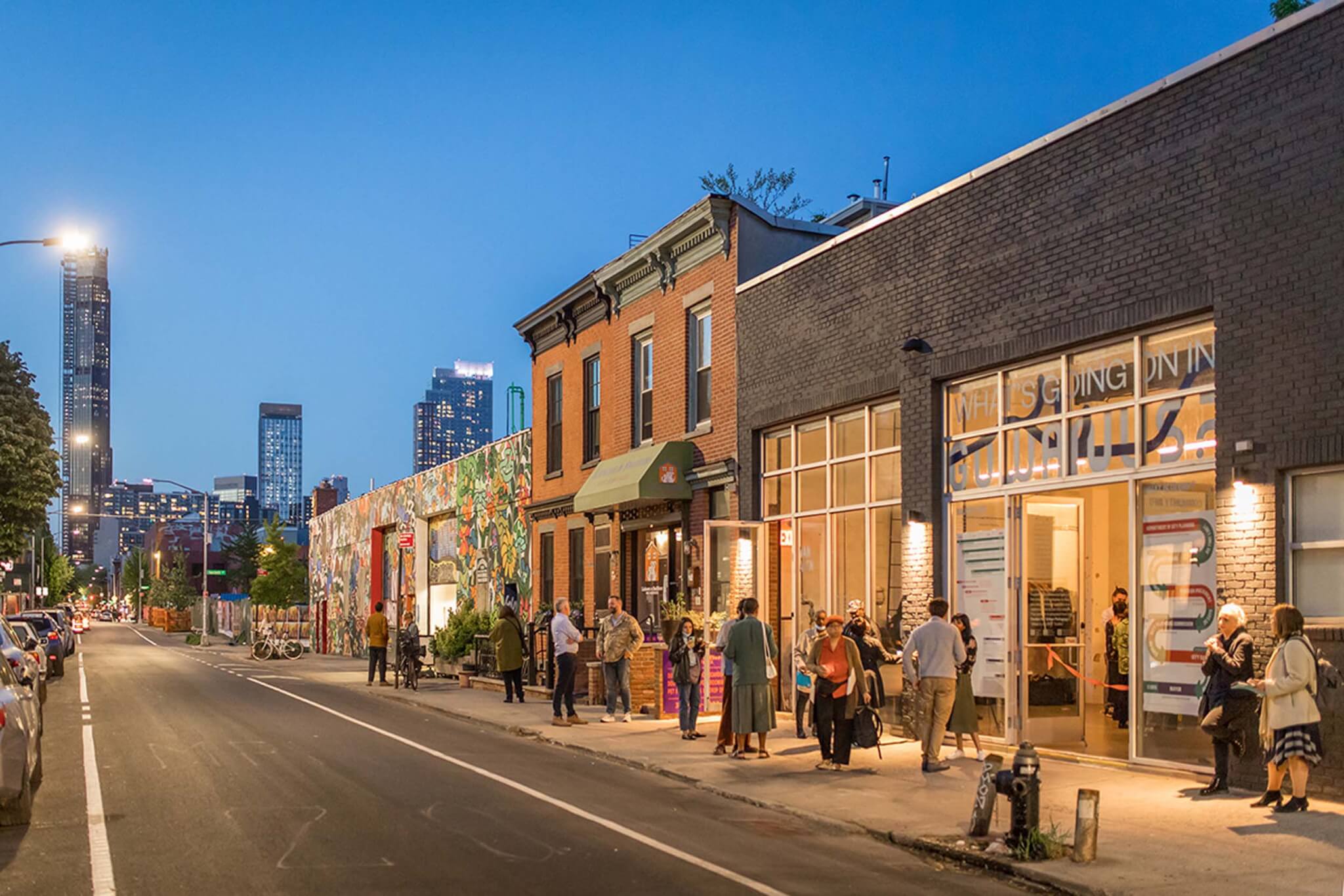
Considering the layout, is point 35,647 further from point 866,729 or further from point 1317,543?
point 1317,543

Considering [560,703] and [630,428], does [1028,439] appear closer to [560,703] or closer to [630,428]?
[560,703]

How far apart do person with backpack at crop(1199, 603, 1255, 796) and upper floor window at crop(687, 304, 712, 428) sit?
12.7 m

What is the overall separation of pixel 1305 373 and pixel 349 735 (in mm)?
12837

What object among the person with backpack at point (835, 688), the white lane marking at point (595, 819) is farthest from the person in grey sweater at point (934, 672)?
the white lane marking at point (595, 819)

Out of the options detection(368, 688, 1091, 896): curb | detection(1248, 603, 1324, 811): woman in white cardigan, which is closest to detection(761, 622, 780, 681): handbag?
detection(368, 688, 1091, 896): curb

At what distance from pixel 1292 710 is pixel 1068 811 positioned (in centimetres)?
203

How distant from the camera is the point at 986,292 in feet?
54.6

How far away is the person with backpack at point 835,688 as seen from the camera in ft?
50.5

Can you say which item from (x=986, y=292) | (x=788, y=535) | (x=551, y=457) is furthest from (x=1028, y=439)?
(x=551, y=457)

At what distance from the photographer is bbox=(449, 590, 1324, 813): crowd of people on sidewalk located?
11570 mm

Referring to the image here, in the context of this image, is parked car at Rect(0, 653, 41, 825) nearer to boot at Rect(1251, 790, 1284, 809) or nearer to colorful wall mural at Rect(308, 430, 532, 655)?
boot at Rect(1251, 790, 1284, 809)

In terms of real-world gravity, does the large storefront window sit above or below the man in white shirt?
above

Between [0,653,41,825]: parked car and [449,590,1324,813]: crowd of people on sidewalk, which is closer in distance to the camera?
[0,653,41,825]: parked car

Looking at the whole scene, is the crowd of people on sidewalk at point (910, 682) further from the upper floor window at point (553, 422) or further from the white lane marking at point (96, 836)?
the upper floor window at point (553, 422)
